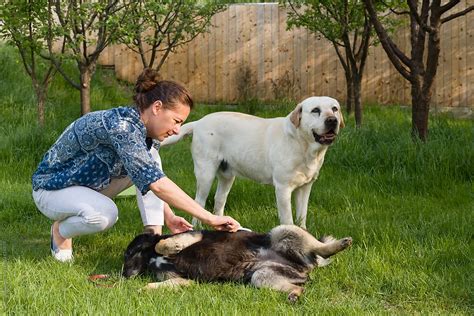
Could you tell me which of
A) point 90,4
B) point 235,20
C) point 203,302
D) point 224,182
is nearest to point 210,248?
point 203,302

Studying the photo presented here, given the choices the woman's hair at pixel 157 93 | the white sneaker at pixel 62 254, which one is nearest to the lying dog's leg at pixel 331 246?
the woman's hair at pixel 157 93

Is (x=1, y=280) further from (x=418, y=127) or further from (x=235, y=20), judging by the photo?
(x=235, y=20)

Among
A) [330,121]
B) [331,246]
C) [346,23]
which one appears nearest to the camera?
[331,246]

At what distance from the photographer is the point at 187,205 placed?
436 centimetres

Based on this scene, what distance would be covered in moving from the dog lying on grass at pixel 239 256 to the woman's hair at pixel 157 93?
2.72ft

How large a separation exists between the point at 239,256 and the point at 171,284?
0.45 metres

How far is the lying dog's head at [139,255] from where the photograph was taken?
15.7ft

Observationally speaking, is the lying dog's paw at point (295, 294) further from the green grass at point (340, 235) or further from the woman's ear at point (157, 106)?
the woman's ear at point (157, 106)

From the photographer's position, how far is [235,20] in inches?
594

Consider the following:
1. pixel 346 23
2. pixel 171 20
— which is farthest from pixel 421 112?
pixel 171 20

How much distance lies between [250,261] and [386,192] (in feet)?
9.67

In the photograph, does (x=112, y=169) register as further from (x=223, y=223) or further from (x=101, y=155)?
(x=223, y=223)

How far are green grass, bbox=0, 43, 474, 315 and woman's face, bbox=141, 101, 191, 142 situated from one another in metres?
0.92

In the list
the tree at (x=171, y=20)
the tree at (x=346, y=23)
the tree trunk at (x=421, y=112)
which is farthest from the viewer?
the tree at (x=171, y=20)
